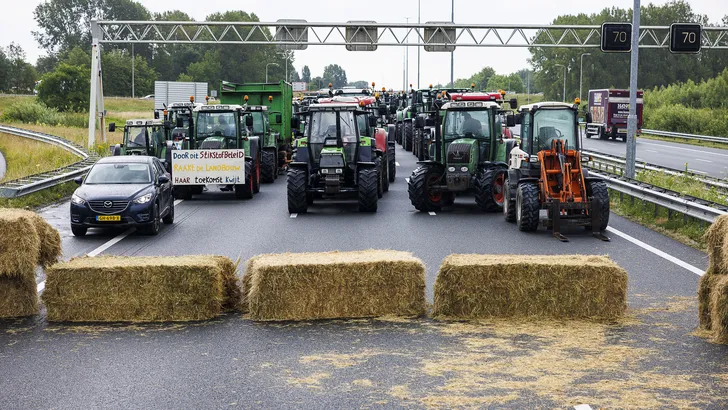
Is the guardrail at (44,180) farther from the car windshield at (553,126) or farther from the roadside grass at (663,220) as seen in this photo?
the roadside grass at (663,220)

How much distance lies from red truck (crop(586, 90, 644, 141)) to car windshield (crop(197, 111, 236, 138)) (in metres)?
37.8

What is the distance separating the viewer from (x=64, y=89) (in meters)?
103

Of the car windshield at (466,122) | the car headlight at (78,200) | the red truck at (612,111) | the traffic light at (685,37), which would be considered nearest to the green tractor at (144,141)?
the car windshield at (466,122)

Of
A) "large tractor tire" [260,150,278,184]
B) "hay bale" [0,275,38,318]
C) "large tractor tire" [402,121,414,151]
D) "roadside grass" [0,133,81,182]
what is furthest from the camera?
"large tractor tire" [402,121,414,151]

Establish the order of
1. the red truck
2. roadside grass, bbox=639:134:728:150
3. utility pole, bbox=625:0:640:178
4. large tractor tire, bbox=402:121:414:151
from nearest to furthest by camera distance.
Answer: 1. utility pole, bbox=625:0:640:178
2. large tractor tire, bbox=402:121:414:151
3. roadside grass, bbox=639:134:728:150
4. the red truck

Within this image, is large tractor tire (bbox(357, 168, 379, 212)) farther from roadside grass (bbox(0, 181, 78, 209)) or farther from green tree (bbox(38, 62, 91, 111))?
green tree (bbox(38, 62, 91, 111))

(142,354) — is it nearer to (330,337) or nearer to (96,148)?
(330,337)

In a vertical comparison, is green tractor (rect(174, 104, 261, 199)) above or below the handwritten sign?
above

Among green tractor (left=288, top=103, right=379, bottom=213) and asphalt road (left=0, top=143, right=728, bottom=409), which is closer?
asphalt road (left=0, top=143, right=728, bottom=409)

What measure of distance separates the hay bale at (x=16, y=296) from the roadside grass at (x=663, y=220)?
10.2 m

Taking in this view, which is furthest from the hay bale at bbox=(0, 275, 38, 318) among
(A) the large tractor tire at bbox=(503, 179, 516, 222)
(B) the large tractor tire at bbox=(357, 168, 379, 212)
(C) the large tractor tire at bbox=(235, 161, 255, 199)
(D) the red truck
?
(D) the red truck

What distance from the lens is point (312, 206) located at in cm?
2656

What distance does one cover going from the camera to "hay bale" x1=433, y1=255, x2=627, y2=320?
11.8 meters

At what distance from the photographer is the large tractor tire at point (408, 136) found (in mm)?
52378
